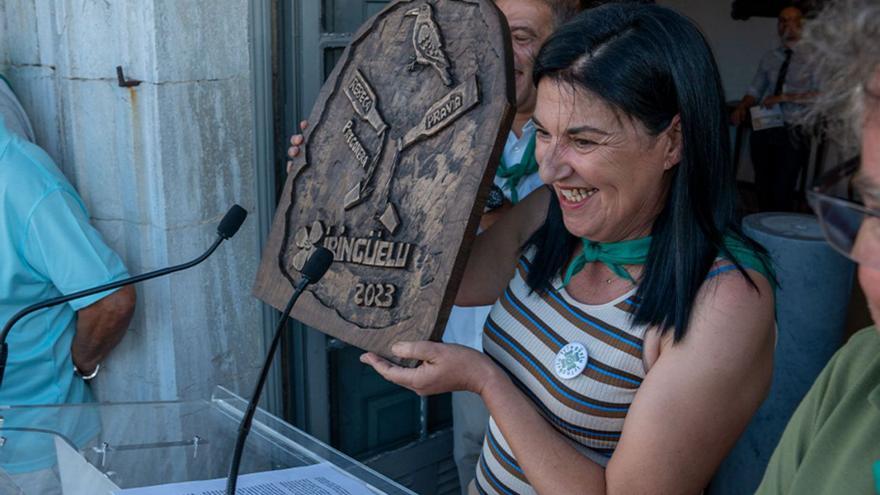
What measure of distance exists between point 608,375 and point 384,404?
1.71 metres

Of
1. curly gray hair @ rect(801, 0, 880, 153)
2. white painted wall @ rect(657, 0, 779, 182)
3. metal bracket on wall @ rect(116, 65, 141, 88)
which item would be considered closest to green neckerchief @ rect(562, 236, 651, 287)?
curly gray hair @ rect(801, 0, 880, 153)

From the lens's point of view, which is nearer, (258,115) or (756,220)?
(258,115)

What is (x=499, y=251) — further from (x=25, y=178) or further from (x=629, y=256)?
(x=25, y=178)

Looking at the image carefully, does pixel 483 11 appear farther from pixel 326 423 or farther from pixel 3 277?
pixel 326 423

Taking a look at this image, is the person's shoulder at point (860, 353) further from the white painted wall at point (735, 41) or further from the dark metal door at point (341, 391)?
the white painted wall at point (735, 41)

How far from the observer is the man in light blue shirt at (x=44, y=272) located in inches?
85.4

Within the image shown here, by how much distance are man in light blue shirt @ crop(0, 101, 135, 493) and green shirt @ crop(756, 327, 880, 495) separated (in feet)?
5.49

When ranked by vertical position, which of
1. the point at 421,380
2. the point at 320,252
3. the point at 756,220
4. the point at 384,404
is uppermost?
the point at 320,252

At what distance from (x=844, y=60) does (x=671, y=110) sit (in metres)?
0.53

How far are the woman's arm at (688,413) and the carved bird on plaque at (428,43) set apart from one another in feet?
2.16

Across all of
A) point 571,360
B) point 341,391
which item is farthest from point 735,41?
point 571,360

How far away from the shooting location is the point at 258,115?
8.50ft

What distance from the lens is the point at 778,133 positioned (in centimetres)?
754

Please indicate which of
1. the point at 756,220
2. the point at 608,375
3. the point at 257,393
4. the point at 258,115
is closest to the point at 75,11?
the point at 258,115
